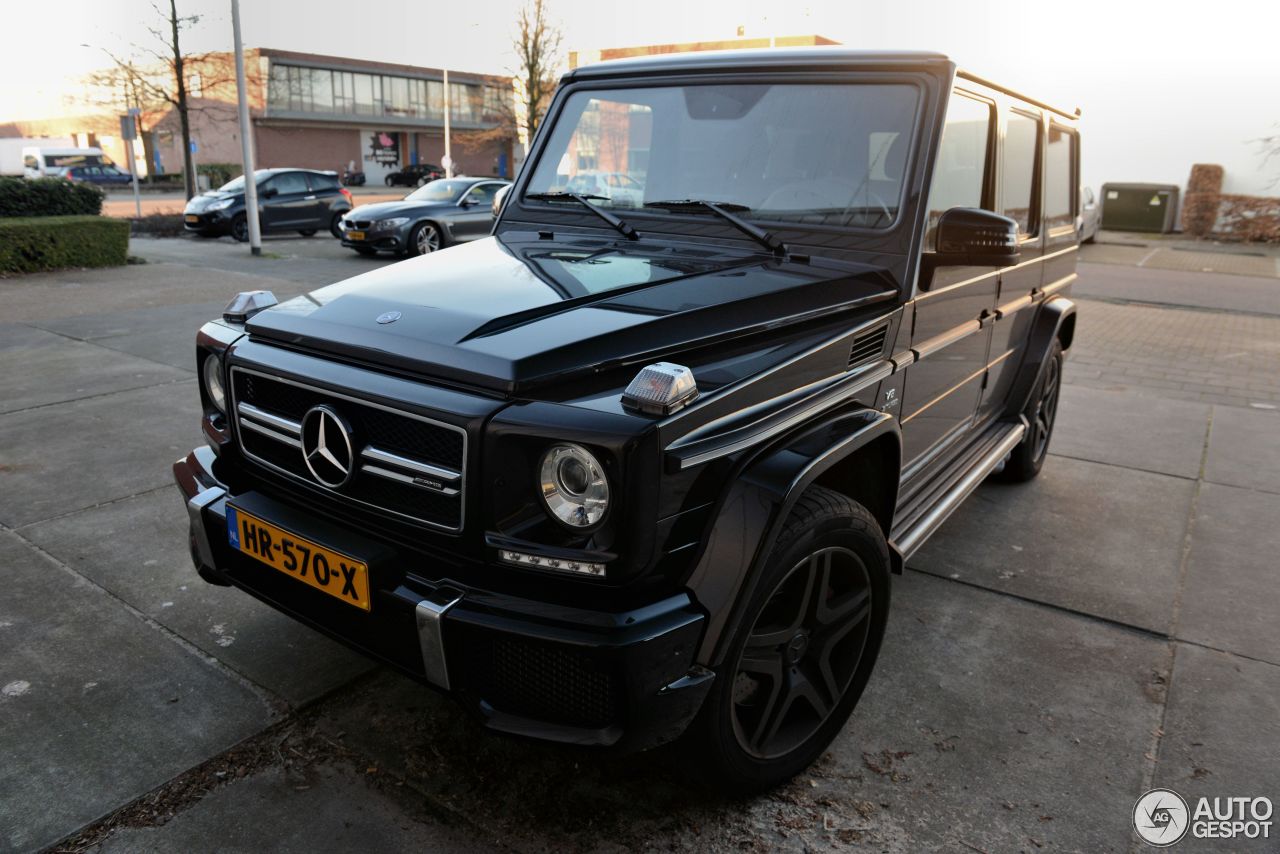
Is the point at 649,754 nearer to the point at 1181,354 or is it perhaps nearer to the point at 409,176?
the point at 1181,354

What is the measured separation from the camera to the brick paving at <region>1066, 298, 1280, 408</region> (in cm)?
794

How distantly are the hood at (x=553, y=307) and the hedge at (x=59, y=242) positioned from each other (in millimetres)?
12191

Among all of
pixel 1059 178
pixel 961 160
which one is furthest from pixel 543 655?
pixel 1059 178

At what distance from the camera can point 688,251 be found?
2.99 m

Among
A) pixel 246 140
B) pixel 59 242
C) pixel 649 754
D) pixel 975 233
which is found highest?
pixel 246 140

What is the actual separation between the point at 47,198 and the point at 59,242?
1.65 metres

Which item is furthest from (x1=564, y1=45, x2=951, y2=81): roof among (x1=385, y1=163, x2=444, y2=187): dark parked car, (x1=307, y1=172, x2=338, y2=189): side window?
(x1=385, y1=163, x2=444, y2=187): dark parked car

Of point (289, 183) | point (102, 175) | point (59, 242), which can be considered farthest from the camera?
point (102, 175)

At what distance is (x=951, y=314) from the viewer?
339 cm

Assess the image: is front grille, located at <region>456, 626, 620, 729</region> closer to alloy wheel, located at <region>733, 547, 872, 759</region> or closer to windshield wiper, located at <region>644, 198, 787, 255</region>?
alloy wheel, located at <region>733, 547, 872, 759</region>

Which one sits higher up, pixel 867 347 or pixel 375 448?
pixel 867 347

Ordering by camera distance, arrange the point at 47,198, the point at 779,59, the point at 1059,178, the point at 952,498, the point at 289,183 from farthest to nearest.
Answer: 1. the point at 289,183
2. the point at 47,198
3. the point at 1059,178
4. the point at 952,498
5. the point at 779,59

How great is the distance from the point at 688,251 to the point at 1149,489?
3699mm

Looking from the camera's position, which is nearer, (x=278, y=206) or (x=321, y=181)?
(x=278, y=206)
